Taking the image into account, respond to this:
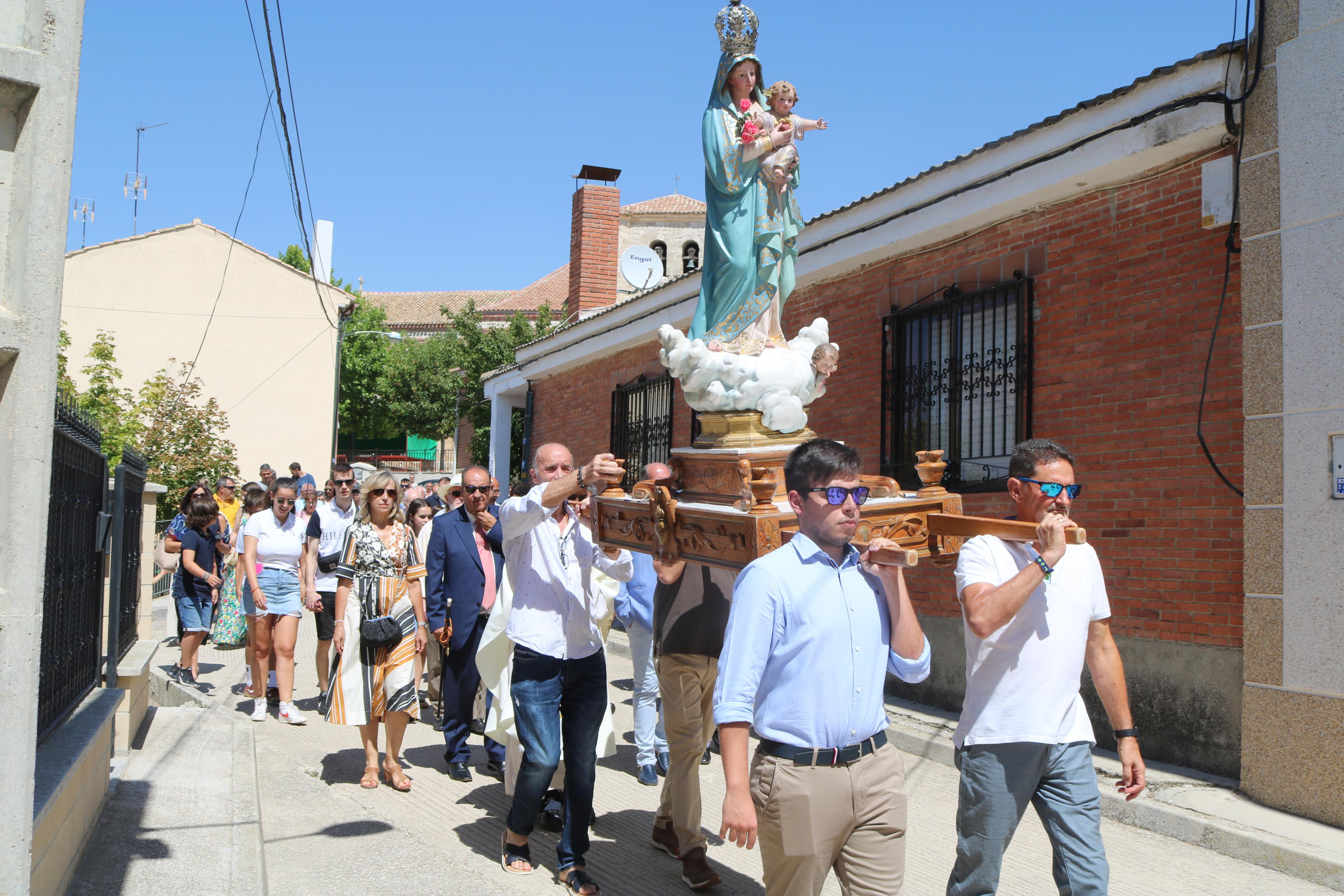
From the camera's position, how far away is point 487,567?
7.21m

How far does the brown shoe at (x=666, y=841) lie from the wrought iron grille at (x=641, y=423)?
8.52 metres

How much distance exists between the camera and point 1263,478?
6.04 metres

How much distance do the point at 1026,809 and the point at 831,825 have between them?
2.46 ft

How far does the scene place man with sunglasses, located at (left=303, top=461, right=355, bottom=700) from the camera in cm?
802

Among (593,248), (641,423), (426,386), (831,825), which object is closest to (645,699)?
(831,825)

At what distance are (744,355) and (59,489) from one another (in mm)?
2978

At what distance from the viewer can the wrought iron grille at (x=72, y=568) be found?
4219mm

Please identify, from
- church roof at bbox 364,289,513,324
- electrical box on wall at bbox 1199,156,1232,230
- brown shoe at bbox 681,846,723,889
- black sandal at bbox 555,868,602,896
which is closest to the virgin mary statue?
brown shoe at bbox 681,846,723,889

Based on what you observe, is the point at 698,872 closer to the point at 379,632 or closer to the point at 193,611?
the point at 379,632

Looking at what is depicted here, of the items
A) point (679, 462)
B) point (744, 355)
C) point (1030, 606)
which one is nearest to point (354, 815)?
point (679, 462)

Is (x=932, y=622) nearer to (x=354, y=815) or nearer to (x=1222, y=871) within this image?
(x=1222, y=871)

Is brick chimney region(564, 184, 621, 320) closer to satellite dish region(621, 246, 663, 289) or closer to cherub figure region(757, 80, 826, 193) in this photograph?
satellite dish region(621, 246, 663, 289)

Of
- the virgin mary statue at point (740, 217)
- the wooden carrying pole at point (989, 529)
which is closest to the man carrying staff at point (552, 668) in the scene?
the virgin mary statue at point (740, 217)

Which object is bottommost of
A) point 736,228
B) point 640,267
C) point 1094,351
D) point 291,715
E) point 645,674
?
point 291,715
